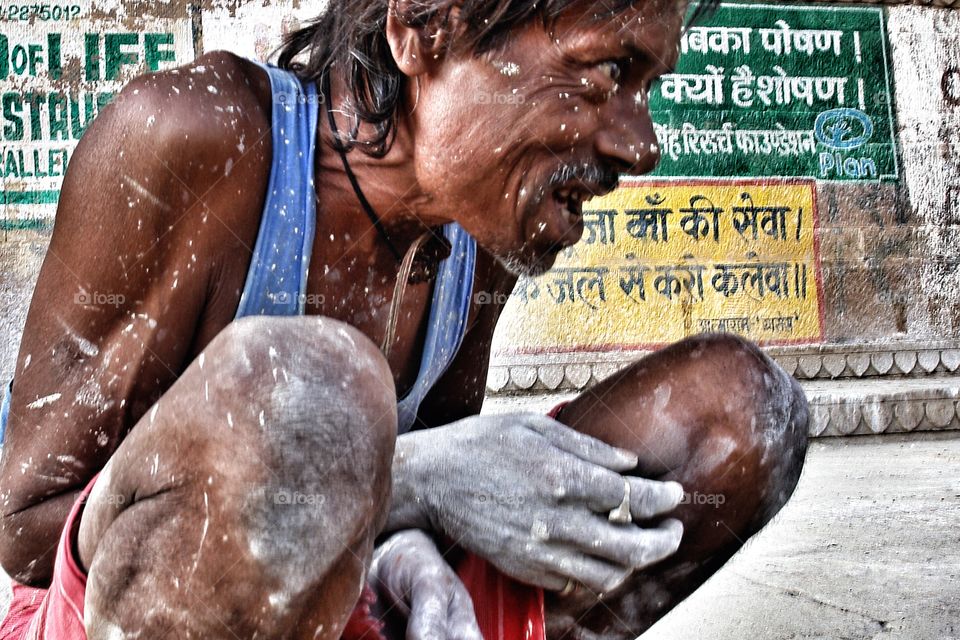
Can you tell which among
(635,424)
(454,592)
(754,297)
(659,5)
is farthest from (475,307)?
(754,297)

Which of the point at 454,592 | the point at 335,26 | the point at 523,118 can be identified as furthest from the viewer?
the point at 335,26

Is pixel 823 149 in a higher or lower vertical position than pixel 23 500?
higher

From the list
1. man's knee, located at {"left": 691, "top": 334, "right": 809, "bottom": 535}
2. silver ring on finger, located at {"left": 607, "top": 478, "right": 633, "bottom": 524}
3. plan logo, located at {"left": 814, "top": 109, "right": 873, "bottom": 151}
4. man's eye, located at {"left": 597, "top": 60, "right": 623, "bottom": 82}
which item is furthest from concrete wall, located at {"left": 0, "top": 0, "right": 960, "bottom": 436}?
silver ring on finger, located at {"left": 607, "top": 478, "right": 633, "bottom": 524}

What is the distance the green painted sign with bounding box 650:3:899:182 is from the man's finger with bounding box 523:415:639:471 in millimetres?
4161

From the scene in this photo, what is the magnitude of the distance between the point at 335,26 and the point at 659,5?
20.8 inches

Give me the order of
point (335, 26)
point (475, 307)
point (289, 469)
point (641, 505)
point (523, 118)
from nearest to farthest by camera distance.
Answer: point (289, 469) < point (641, 505) < point (523, 118) < point (335, 26) < point (475, 307)

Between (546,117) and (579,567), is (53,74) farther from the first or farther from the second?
(579,567)

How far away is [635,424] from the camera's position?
1396mm

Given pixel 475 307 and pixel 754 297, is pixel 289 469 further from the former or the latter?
pixel 754 297

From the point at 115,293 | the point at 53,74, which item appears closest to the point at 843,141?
the point at 53,74

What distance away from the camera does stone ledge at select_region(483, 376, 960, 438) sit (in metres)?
4.79

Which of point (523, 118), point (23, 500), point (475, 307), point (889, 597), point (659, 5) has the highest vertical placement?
point (659, 5)

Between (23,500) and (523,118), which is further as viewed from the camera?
(523,118)

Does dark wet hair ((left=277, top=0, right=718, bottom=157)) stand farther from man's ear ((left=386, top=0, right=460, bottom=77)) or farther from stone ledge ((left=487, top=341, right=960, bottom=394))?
stone ledge ((left=487, top=341, right=960, bottom=394))
